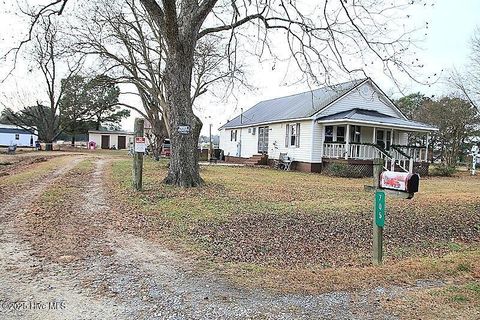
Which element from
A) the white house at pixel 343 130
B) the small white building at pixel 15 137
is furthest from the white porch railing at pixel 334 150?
the small white building at pixel 15 137

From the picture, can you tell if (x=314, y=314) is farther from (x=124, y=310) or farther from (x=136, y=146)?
(x=136, y=146)

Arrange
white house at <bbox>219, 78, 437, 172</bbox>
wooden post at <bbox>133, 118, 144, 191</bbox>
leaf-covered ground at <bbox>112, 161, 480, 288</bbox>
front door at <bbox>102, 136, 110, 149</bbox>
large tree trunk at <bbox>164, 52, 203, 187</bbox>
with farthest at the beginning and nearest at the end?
front door at <bbox>102, 136, 110, 149</bbox>
white house at <bbox>219, 78, 437, 172</bbox>
large tree trunk at <bbox>164, 52, 203, 187</bbox>
wooden post at <bbox>133, 118, 144, 191</bbox>
leaf-covered ground at <bbox>112, 161, 480, 288</bbox>

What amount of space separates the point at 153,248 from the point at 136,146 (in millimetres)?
5496

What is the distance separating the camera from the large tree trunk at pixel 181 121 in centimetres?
1161

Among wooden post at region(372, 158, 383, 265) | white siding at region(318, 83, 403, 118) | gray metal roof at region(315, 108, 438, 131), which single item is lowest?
wooden post at region(372, 158, 383, 265)

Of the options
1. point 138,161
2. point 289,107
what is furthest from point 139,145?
point 289,107

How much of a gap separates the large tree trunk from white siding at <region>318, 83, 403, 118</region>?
40.1ft

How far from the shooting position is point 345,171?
66.3 feet

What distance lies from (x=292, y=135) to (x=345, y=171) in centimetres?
548

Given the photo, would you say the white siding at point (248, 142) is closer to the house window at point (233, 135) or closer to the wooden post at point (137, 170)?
the house window at point (233, 135)

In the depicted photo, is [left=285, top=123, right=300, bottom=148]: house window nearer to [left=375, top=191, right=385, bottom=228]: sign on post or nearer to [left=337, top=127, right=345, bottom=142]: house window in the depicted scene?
[left=337, top=127, right=345, bottom=142]: house window

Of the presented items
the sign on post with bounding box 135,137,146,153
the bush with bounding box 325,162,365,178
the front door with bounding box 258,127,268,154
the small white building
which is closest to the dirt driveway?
the sign on post with bounding box 135,137,146,153

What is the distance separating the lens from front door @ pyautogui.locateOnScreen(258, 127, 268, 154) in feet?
93.5

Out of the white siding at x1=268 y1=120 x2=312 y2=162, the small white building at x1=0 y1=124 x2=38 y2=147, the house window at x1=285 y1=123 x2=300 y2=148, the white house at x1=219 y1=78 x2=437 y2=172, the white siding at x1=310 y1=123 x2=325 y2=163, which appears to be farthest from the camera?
the small white building at x1=0 y1=124 x2=38 y2=147
